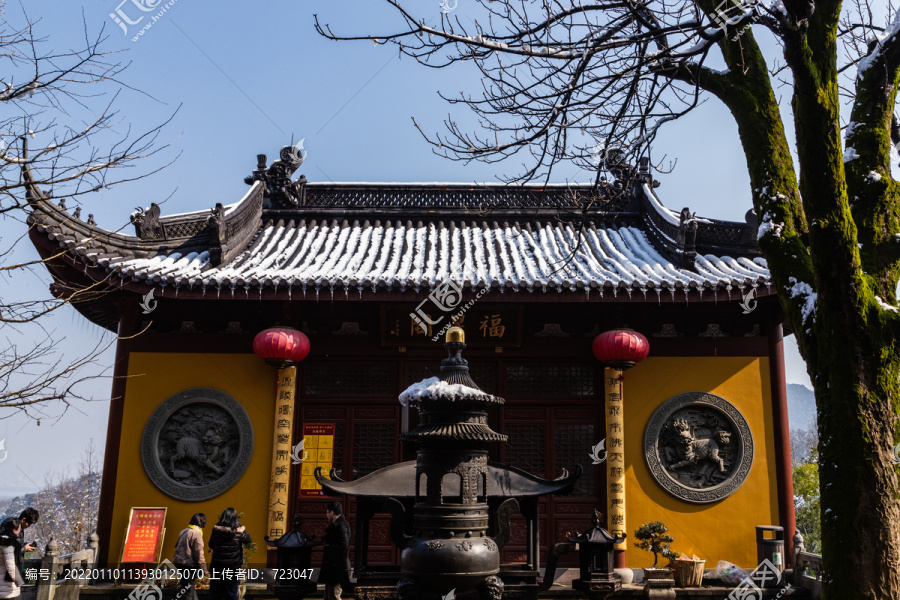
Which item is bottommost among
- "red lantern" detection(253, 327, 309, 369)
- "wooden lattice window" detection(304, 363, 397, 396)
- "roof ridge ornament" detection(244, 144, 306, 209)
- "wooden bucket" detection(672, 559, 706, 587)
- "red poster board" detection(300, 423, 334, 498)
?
"wooden bucket" detection(672, 559, 706, 587)

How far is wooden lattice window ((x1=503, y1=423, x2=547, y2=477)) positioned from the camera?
906 centimetres

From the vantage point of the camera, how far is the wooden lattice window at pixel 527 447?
906 centimetres

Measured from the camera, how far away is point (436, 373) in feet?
30.3

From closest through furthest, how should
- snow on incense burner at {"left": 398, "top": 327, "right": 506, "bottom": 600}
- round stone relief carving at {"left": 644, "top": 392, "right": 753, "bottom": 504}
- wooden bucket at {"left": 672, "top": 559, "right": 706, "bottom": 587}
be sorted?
snow on incense burner at {"left": 398, "top": 327, "right": 506, "bottom": 600} < wooden bucket at {"left": 672, "top": 559, "right": 706, "bottom": 587} < round stone relief carving at {"left": 644, "top": 392, "right": 753, "bottom": 504}

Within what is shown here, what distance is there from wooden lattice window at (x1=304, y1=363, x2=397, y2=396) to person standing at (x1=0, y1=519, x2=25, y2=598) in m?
3.89

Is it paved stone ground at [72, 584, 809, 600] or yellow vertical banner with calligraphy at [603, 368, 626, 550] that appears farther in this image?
yellow vertical banner with calligraphy at [603, 368, 626, 550]

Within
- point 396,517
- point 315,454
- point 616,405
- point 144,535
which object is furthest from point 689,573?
point 144,535

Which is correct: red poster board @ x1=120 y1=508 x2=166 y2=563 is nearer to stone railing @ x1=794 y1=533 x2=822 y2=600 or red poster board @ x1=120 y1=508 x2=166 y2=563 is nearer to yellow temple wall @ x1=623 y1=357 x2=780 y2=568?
yellow temple wall @ x1=623 y1=357 x2=780 y2=568

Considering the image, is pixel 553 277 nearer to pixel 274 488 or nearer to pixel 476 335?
pixel 476 335

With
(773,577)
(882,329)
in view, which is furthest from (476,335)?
(882,329)

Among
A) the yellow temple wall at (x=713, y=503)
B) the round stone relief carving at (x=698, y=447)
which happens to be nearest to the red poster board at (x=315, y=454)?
the yellow temple wall at (x=713, y=503)

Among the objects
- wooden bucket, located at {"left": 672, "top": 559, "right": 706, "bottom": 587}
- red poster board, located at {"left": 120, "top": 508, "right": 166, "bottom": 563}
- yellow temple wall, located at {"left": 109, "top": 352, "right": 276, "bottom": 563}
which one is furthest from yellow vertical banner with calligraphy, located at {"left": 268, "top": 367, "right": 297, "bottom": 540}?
wooden bucket, located at {"left": 672, "top": 559, "right": 706, "bottom": 587}

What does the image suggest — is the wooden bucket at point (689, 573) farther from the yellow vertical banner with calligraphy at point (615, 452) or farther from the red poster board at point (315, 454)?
the red poster board at point (315, 454)

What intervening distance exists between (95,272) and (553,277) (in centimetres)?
547
